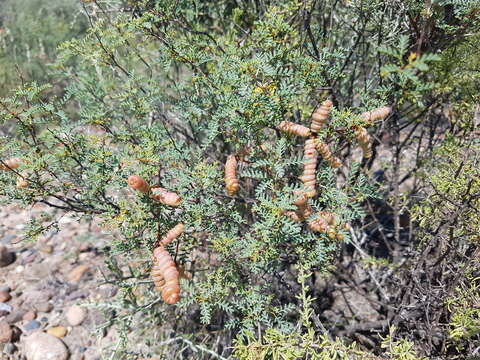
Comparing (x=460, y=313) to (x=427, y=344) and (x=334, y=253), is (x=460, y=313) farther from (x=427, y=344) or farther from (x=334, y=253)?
(x=334, y=253)

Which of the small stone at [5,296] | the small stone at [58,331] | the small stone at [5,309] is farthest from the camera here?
the small stone at [5,296]

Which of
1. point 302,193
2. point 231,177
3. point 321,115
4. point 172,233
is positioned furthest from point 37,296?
point 321,115

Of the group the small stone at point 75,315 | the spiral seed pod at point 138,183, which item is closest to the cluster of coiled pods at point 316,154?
the spiral seed pod at point 138,183

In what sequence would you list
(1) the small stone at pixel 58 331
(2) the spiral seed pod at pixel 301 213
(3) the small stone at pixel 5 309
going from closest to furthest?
(2) the spiral seed pod at pixel 301 213, (1) the small stone at pixel 58 331, (3) the small stone at pixel 5 309

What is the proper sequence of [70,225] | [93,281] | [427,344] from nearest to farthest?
[427,344] → [93,281] → [70,225]

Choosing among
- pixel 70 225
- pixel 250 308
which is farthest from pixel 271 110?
pixel 70 225

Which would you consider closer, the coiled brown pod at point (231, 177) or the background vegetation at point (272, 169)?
the background vegetation at point (272, 169)

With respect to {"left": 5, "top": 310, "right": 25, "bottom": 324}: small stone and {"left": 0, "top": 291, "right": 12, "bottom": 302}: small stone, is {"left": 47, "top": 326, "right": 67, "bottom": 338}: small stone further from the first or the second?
{"left": 0, "top": 291, "right": 12, "bottom": 302}: small stone

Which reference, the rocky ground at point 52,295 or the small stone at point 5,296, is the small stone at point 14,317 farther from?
the small stone at point 5,296
